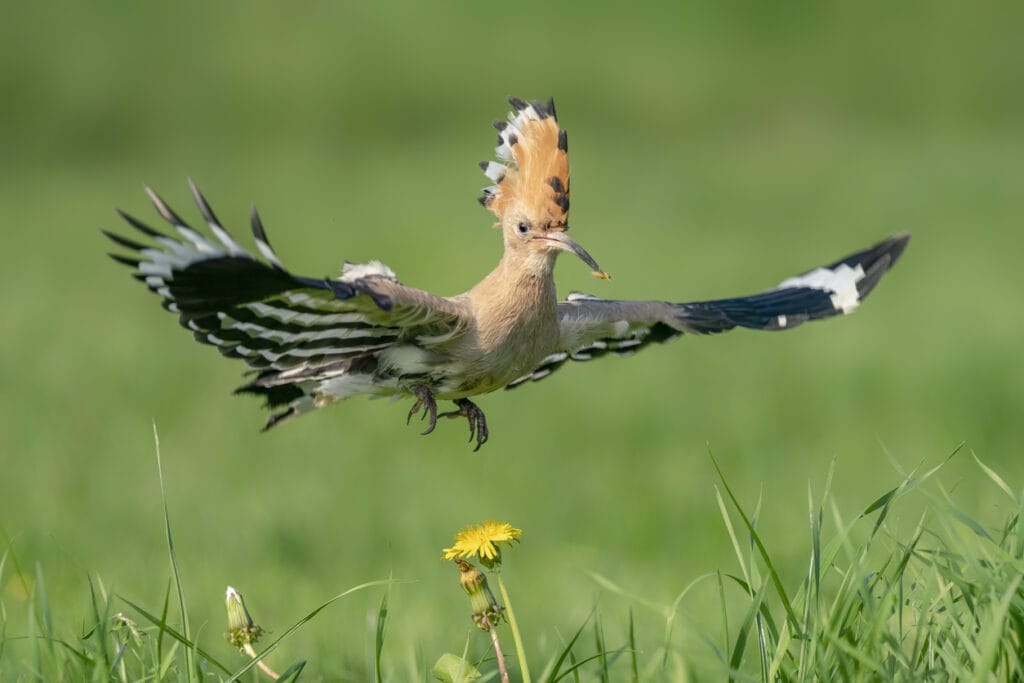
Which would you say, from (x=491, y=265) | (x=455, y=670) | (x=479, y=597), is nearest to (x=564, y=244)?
(x=479, y=597)

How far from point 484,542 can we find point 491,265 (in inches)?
262

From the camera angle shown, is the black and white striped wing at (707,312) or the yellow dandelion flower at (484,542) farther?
the black and white striped wing at (707,312)

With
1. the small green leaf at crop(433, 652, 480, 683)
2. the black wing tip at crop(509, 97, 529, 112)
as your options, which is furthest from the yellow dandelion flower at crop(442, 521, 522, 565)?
the black wing tip at crop(509, 97, 529, 112)

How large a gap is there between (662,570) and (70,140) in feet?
34.9

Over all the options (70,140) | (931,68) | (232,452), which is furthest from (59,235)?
(931,68)

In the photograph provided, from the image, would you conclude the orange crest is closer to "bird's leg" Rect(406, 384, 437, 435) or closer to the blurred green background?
"bird's leg" Rect(406, 384, 437, 435)

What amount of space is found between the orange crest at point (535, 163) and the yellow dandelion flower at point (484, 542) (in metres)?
0.50

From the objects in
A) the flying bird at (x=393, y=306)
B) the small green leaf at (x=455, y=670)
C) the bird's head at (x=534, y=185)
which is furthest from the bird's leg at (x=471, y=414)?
the small green leaf at (x=455, y=670)

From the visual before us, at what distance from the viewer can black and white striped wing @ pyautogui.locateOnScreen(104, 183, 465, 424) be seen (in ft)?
6.65

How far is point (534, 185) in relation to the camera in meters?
2.27

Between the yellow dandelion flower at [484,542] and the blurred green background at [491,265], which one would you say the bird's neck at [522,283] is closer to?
the yellow dandelion flower at [484,542]

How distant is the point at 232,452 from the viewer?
6.52 meters

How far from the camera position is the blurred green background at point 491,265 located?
5.14m

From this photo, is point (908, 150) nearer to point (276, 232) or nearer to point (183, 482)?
point (276, 232)
